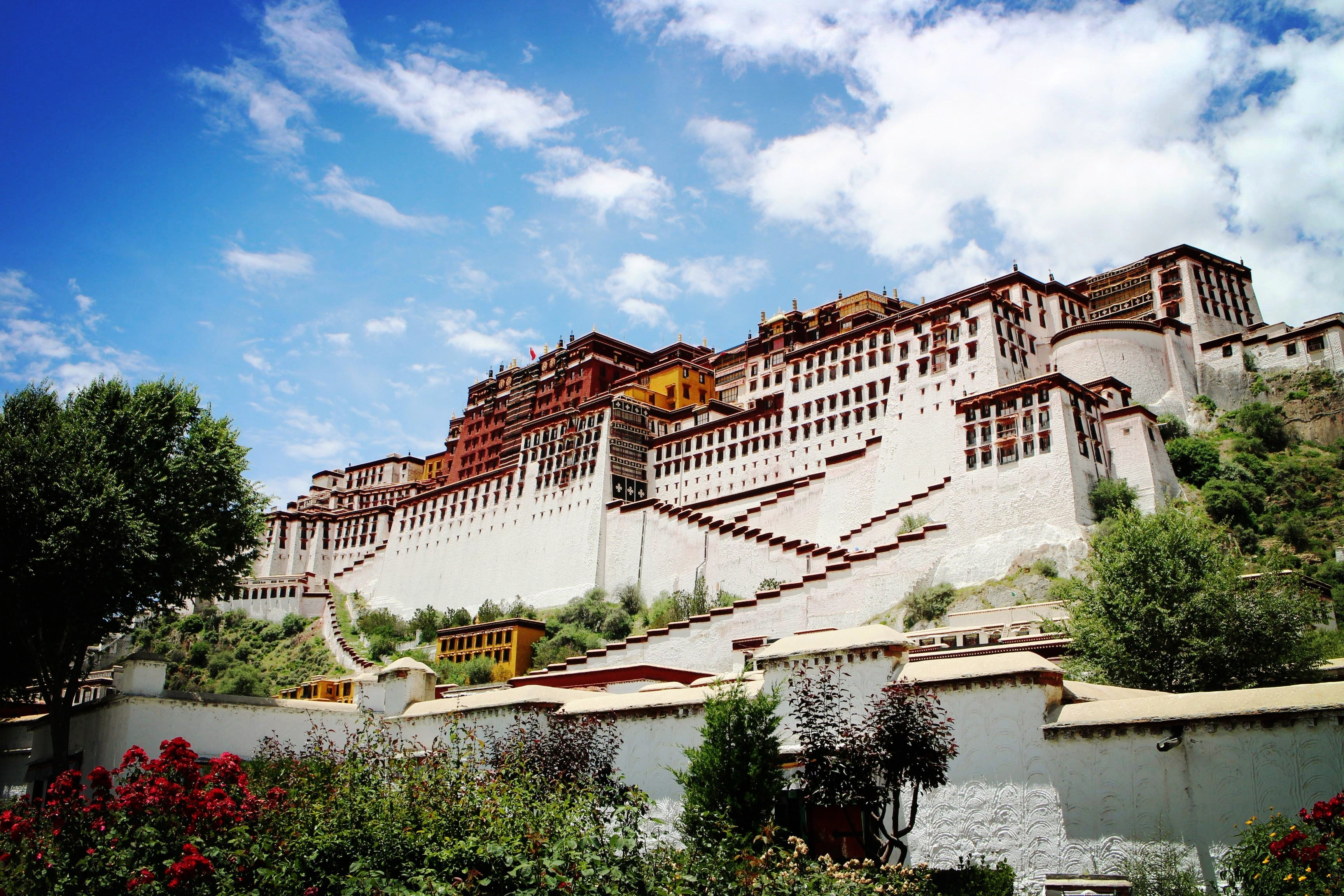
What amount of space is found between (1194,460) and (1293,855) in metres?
41.4

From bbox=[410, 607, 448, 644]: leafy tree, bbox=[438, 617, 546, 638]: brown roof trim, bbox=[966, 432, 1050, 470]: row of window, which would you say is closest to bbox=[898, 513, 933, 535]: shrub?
bbox=[966, 432, 1050, 470]: row of window

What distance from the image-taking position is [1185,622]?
70.5ft

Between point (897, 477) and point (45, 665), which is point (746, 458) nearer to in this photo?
point (897, 477)

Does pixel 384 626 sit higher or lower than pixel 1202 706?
higher

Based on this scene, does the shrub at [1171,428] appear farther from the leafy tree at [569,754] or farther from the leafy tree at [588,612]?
the leafy tree at [569,754]

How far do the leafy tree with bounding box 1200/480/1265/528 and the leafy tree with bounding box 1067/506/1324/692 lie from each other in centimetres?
2062

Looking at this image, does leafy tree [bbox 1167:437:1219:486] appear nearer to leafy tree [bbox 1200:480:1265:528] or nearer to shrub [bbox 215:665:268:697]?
leafy tree [bbox 1200:480:1265:528]

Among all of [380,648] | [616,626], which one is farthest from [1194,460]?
[380,648]

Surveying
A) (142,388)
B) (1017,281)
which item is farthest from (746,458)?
(142,388)

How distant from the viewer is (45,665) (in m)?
25.7

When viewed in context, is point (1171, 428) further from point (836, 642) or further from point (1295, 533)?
point (836, 642)

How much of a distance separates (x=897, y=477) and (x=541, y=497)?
24.5 meters

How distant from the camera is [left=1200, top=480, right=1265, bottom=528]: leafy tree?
43656 millimetres

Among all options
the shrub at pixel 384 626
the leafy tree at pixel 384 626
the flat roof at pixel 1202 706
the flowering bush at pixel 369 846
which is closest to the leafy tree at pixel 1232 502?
the flat roof at pixel 1202 706
